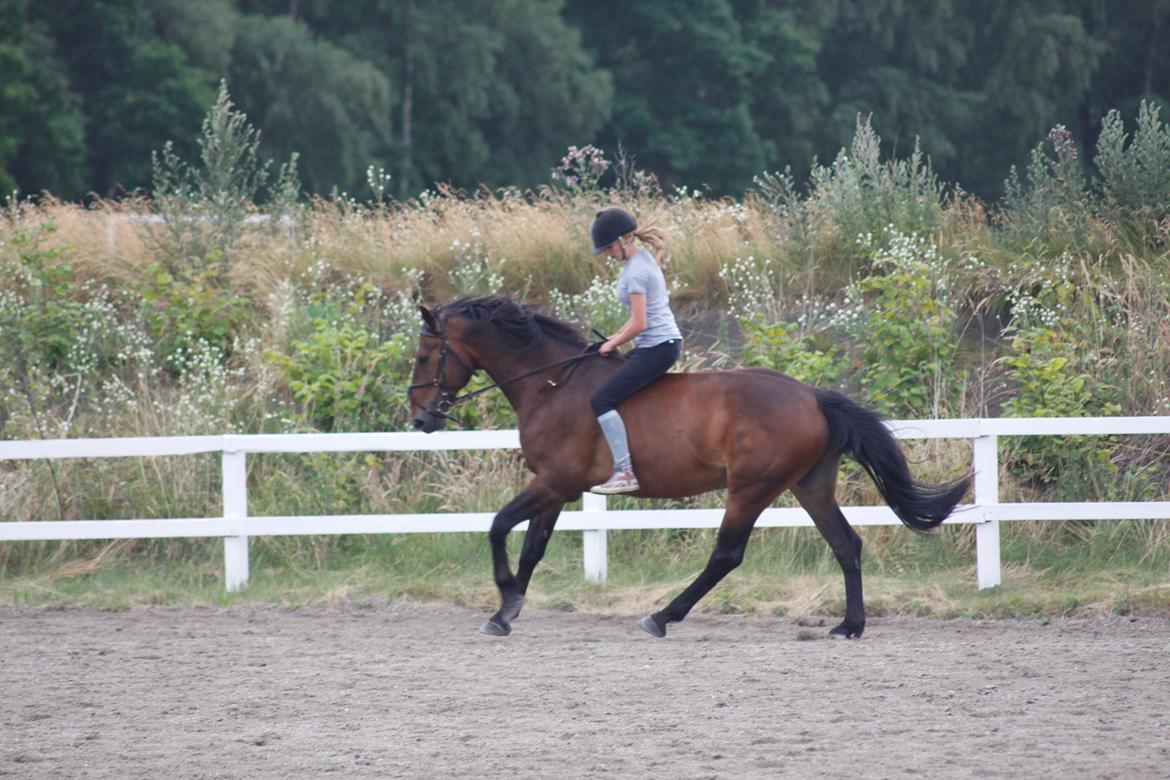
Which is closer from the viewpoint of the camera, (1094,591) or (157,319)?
(1094,591)

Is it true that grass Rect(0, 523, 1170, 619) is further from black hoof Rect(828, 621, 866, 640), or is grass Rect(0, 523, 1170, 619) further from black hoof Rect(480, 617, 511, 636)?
black hoof Rect(480, 617, 511, 636)

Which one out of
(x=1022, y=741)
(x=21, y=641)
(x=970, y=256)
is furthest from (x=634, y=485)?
(x=970, y=256)

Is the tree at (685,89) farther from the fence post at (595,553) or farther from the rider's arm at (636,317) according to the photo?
the rider's arm at (636,317)

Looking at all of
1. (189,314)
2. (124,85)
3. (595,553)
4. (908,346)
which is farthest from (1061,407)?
(124,85)

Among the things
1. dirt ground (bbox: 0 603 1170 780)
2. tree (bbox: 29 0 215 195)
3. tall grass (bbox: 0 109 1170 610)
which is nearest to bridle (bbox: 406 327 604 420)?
dirt ground (bbox: 0 603 1170 780)

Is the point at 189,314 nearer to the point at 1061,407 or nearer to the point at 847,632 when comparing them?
the point at 847,632

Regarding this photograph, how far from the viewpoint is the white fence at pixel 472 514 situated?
30.2 ft

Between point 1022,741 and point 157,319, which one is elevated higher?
point 157,319

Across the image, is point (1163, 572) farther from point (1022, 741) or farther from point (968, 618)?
point (1022, 741)


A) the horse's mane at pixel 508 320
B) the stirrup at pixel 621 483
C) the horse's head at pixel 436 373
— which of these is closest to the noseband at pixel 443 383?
the horse's head at pixel 436 373

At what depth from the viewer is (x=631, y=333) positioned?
779 cm

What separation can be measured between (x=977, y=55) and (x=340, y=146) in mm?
18433

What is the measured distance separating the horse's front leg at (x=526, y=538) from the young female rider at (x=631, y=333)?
47 centimetres

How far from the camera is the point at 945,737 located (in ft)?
17.6
